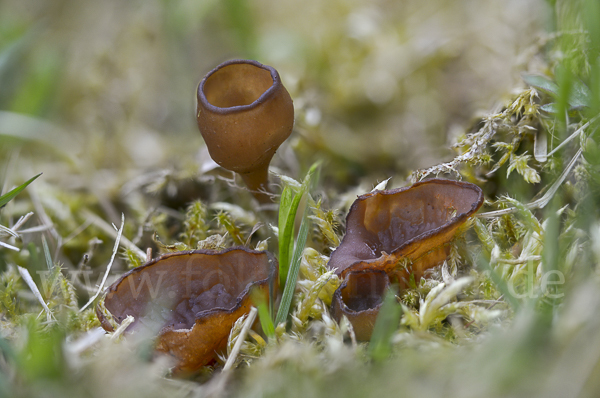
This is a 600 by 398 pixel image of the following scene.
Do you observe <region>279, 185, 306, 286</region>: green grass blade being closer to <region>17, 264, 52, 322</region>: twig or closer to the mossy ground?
the mossy ground

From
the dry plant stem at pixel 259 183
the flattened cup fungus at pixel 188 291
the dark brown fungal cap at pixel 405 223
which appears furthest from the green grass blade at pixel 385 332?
the dry plant stem at pixel 259 183

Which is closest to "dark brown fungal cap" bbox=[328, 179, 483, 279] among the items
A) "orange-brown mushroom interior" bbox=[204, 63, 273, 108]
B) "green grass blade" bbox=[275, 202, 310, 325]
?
"green grass blade" bbox=[275, 202, 310, 325]

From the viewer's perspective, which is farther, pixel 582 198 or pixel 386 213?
pixel 386 213

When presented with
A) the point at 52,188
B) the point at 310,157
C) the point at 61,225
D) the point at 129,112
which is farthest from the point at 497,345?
the point at 129,112

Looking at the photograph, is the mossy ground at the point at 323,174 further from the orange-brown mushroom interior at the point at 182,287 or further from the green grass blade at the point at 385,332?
the orange-brown mushroom interior at the point at 182,287

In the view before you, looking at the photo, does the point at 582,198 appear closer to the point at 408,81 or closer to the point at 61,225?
the point at 408,81

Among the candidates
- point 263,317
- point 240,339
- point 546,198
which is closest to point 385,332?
point 263,317
